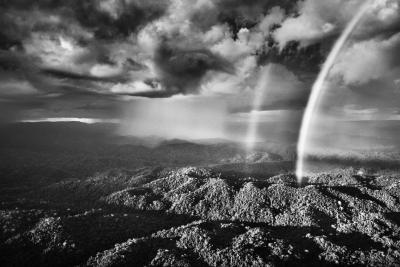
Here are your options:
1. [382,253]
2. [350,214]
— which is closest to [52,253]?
[382,253]

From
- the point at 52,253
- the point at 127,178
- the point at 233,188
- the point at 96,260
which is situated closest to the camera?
the point at 96,260

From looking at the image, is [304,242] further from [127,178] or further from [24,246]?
[127,178]

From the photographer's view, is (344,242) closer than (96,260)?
No

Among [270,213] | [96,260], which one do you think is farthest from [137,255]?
[270,213]

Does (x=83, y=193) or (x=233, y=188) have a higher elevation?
(x=233, y=188)

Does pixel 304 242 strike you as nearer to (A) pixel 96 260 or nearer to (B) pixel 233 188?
(B) pixel 233 188

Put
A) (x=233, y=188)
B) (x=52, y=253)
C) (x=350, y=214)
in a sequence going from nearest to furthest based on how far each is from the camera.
Answer: 1. (x=52, y=253)
2. (x=350, y=214)
3. (x=233, y=188)
